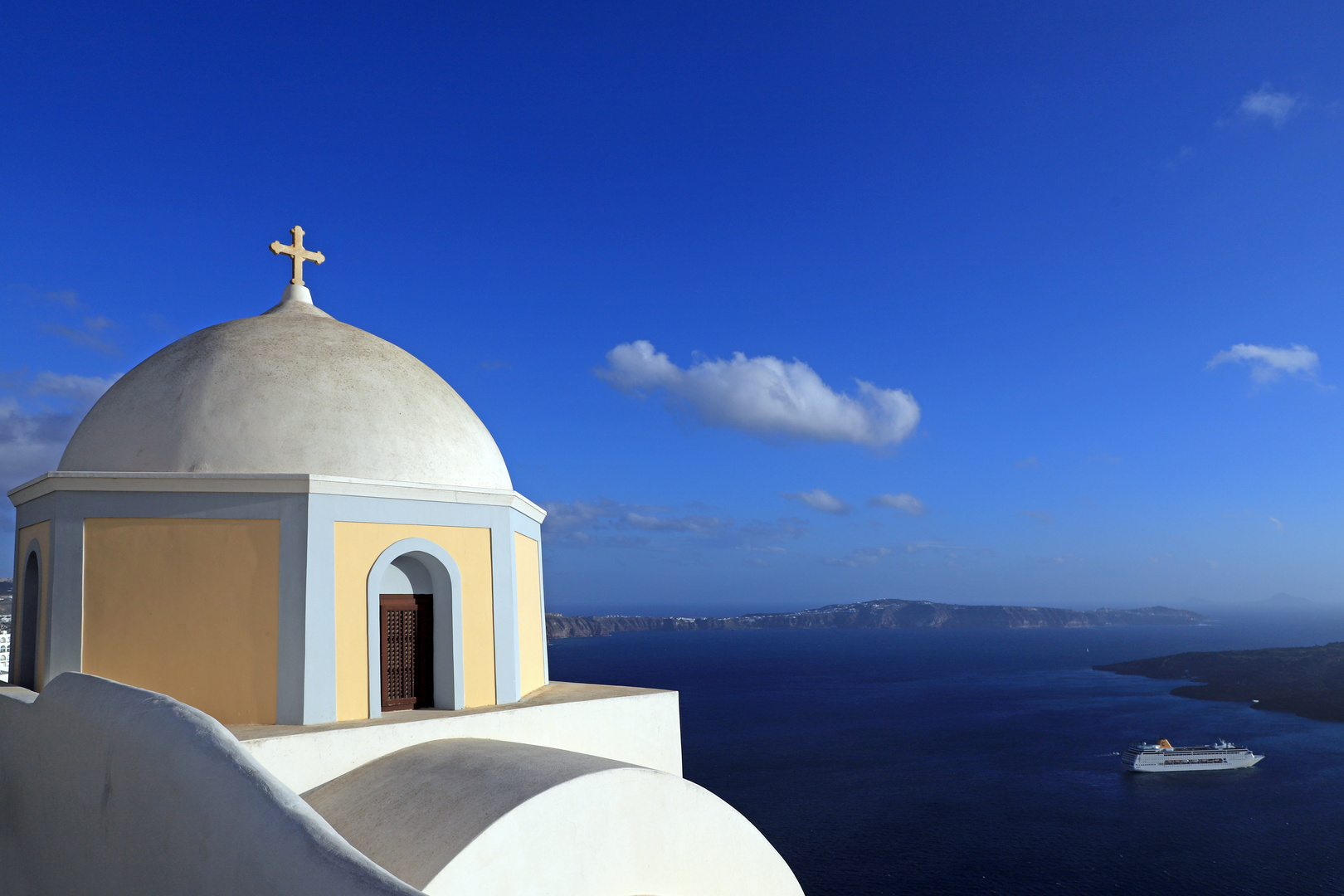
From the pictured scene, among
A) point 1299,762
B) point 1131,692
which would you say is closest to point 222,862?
point 1299,762

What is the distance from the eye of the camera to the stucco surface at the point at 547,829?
4.64 m

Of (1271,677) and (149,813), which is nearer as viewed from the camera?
(149,813)

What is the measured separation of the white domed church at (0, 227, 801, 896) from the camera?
14.8 ft

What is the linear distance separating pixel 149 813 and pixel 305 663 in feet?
9.16

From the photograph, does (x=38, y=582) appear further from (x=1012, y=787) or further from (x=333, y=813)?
(x=1012, y=787)

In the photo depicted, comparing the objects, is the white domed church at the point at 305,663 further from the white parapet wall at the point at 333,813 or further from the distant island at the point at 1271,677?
the distant island at the point at 1271,677

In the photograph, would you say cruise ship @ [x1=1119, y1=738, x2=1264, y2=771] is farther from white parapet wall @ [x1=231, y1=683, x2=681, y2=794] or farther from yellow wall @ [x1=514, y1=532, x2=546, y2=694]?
yellow wall @ [x1=514, y1=532, x2=546, y2=694]

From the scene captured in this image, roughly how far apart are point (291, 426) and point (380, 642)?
6.67 feet

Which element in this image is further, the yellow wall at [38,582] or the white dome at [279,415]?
the white dome at [279,415]

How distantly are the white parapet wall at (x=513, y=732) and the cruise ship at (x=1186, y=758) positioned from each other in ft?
147

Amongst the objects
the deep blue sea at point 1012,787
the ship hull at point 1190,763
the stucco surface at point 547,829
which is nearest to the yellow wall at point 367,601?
the stucco surface at point 547,829

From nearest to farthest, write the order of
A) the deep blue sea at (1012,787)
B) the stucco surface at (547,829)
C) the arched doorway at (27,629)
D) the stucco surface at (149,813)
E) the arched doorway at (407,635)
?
1. the stucco surface at (149,813)
2. the stucco surface at (547,829)
3. the arched doorway at (407,635)
4. the arched doorway at (27,629)
5. the deep blue sea at (1012,787)

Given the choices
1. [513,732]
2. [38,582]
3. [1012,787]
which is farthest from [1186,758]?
[38,582]

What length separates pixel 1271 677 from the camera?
246ft
